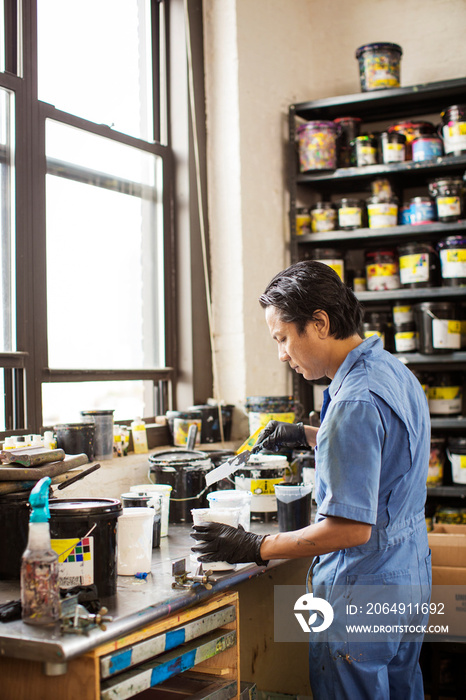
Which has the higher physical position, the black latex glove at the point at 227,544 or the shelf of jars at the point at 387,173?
the shelf of jars at the point at 387,173

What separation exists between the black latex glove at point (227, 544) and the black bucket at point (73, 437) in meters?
0.79

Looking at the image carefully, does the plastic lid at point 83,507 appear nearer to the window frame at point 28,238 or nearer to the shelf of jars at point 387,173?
the window frame at point 28,238

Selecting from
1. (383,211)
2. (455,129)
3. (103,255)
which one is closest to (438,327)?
(383,211)

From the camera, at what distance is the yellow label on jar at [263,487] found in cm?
247

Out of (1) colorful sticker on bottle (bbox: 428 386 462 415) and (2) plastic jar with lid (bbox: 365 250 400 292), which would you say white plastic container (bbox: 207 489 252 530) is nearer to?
(1) colorful sticker on bottle (bbox: 428 386 462 415)

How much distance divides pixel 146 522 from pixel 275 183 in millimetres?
2166

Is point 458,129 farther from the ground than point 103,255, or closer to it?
farther from the ground

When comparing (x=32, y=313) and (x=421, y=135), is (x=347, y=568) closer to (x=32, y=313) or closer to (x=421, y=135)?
(x=32, y=313)

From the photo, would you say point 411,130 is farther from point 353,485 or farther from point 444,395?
point 353,485

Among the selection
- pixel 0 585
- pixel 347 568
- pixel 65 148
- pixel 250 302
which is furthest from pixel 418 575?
pixel 65 148

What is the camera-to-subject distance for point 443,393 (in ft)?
10.6

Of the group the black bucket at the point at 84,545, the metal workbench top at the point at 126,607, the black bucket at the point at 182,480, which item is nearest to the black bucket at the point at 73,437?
the black bucket at the point at 182,480

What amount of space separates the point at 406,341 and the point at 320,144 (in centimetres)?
102

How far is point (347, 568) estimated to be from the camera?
1705 mm
